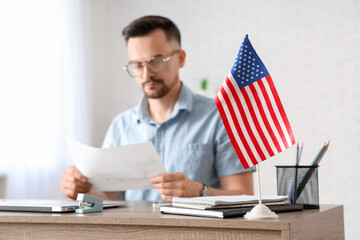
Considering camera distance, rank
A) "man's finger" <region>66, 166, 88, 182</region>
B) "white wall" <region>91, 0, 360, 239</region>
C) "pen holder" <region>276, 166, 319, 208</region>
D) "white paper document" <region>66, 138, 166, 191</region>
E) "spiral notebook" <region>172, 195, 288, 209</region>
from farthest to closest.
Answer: "white wall" <region>91, 0, 360, 239</region> < "man's finger" <region>66, 166, 88, 182</region> < "white paper document" <region>66, 138, 166, 191</region> < "pen holder" <region>276, 166, 319, 208</region> < "spiral notebook" <region>172, 195, 288, 209</region>

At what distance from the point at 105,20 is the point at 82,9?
16.4 inches

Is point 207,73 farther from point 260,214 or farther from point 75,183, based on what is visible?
point 260,214

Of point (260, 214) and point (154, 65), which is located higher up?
point (154, 65)

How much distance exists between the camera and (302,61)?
4641mm

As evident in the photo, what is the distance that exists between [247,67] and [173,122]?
1.23 m

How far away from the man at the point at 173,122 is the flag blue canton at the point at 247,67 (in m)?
1.01

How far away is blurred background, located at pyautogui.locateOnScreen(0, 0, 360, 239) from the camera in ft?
13.8

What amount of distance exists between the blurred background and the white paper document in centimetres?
223

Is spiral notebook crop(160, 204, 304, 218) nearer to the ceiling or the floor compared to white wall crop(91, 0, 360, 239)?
nearer to the floor

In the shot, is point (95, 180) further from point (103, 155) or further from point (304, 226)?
point (304, 226)

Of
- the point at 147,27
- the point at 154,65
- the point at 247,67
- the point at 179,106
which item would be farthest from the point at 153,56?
the point at 247,67

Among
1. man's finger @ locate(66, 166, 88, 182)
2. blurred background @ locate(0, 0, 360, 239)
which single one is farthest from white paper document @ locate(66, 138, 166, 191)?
blurred background @ locate(0, 0, 360, 239)

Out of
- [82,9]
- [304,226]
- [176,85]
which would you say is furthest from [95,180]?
[82,9]

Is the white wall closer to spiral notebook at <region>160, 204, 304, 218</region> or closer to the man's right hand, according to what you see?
the man's right hand
